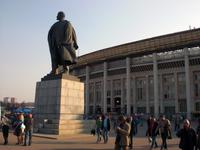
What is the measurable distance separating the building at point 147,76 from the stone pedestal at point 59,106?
5004 centimetres

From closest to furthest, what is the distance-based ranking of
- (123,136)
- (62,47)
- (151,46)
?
(123,136) < (62,47) < (151,46)

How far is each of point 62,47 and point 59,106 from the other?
4.03 meters

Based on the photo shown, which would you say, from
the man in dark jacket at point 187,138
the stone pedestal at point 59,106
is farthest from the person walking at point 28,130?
the man in dark jacket at point 187,138

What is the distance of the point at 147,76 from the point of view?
7725 cm

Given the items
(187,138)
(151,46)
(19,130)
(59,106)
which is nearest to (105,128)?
(59,106)

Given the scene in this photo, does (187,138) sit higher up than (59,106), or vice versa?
(59,106)

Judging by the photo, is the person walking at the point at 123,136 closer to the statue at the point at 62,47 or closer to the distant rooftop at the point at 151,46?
the statue at the point at 62,47

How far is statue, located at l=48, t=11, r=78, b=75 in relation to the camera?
20.5 meters

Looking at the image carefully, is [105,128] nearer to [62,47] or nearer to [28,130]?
[28,130]

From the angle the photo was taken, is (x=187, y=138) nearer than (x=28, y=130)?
Yes

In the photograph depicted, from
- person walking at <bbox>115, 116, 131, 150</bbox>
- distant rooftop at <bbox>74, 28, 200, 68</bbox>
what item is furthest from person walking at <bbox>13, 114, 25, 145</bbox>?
distant rooftop at <bbox>74, 28, 200, 68</bbox>

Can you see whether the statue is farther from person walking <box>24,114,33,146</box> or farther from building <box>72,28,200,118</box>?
building <box>72,28,200,118</box>

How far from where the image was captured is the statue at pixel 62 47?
808 inches

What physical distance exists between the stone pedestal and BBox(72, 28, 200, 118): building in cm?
5004
